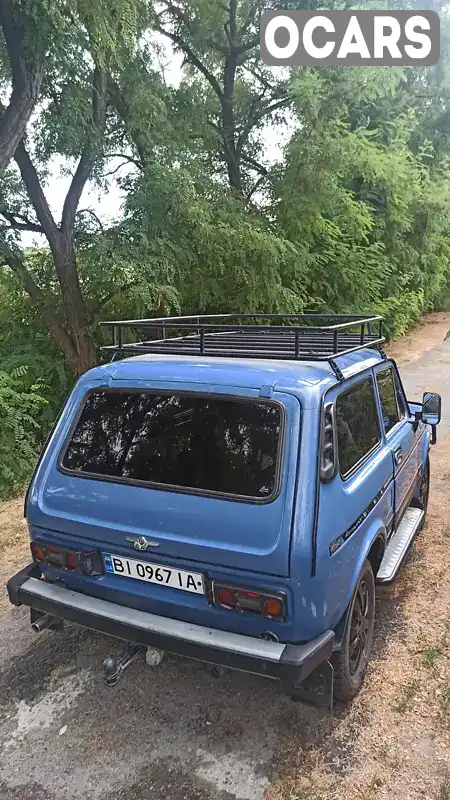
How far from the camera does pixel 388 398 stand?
3.84 meters

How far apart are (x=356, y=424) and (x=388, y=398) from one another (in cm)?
90

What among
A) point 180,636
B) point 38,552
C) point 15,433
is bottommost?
point 15,433

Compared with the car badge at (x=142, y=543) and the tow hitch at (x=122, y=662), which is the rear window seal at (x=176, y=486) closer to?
the car badge at (x=142, y=543)

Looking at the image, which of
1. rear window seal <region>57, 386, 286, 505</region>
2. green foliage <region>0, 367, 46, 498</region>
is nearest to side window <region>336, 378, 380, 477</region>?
rear window seal <region>57, 386, 286, 505</region>

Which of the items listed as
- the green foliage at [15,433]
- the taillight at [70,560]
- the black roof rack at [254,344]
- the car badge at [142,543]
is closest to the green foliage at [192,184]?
the green foliage at [15,433]

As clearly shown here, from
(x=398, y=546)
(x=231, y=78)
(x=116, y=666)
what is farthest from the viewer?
(x=231, y=78)

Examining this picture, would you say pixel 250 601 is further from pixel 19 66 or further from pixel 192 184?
pixel 192 184

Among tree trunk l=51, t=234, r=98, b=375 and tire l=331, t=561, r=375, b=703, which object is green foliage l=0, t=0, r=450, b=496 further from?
tire l=331, t=561, r=375, b=703

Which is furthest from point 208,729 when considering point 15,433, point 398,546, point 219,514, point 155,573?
point 15,433

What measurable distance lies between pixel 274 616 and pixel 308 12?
36.4 ft

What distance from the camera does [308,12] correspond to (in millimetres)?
10062

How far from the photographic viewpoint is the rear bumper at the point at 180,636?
2227 millimetres

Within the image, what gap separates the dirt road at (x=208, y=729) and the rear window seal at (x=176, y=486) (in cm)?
79

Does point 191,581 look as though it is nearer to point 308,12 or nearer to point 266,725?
point 266,725
